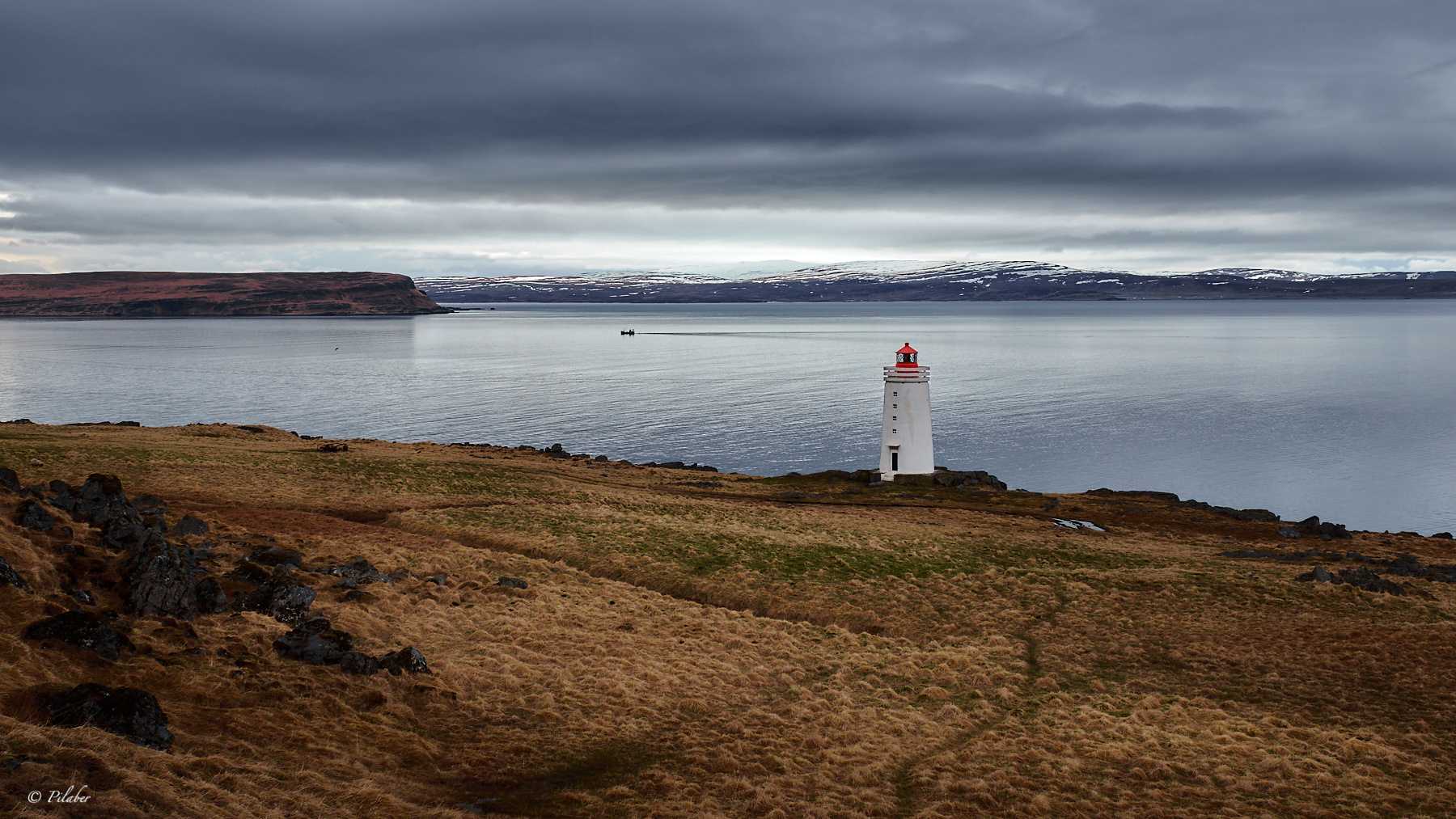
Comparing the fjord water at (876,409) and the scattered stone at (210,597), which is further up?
the scattered stone at (210,597)

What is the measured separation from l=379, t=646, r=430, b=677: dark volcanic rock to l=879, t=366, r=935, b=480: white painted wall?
44.2m

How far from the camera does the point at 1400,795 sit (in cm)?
1600

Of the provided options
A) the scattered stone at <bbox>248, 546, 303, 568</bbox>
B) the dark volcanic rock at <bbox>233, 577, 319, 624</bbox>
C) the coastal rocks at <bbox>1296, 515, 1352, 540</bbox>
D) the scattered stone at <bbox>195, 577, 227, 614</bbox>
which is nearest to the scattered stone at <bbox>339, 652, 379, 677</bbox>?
the dark volcanic rock at <bbox>233, 577, 319, 624</bbox>

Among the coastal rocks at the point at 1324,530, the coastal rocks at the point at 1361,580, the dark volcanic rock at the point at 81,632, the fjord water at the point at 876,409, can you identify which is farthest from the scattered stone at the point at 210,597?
the fjord water at the point at 876,409

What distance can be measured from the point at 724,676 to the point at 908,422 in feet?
133

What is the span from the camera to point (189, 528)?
24.2 metres

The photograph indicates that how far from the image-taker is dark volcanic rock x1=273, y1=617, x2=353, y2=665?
17094 mm

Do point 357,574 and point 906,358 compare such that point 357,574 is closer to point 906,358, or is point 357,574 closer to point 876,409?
point 906,358

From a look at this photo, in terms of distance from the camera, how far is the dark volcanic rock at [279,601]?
747 inches

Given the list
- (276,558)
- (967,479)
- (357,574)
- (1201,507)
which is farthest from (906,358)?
(276,558)

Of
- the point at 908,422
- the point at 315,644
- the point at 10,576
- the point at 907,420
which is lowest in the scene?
the point at 908,422

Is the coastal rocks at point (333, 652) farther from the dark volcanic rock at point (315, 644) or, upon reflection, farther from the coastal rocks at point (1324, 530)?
the coastal rocks at point (1324, 530)

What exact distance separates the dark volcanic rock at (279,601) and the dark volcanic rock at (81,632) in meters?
3.51

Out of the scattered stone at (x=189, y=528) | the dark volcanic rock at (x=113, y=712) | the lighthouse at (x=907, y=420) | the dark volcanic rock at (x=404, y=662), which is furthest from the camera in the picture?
the lighthouse at (x=907, y=420)
